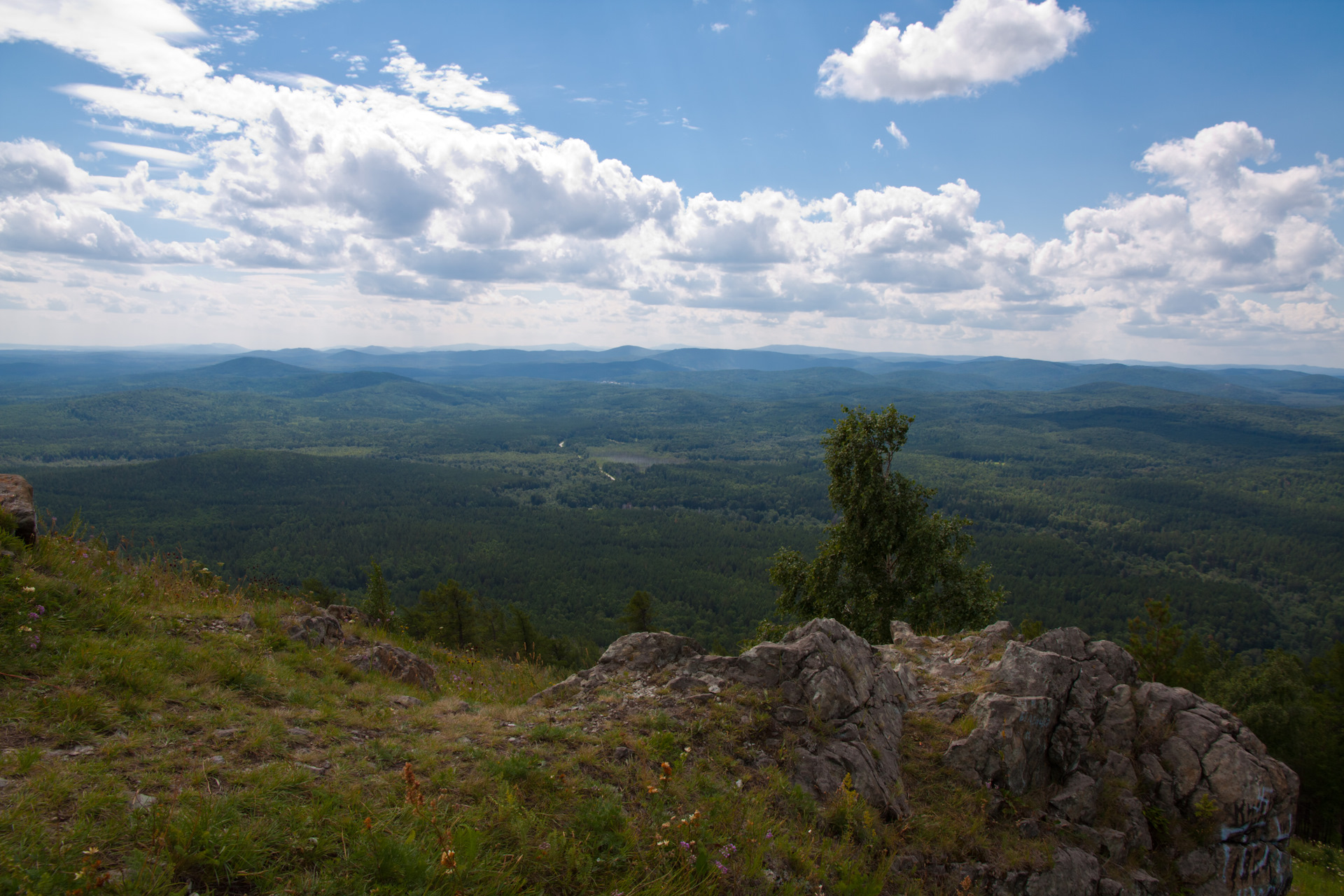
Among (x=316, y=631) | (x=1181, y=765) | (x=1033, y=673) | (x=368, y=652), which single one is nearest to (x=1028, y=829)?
(x=1033, y=673)

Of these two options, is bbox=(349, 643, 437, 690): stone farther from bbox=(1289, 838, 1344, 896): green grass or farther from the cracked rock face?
bbox=(1289, 838, 1344, 896): green grass

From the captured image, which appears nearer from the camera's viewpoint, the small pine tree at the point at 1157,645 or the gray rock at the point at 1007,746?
the gray rock at the point at 1007,746

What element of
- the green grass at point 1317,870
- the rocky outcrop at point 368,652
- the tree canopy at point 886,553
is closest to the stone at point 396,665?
the rocky outcrop at point 368,652

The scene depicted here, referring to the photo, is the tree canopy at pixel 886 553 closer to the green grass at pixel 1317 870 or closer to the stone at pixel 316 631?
the green grass at pixel 1317 870

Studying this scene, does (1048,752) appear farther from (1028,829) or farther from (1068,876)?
(1068,876)

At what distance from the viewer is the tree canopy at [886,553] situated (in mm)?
22109

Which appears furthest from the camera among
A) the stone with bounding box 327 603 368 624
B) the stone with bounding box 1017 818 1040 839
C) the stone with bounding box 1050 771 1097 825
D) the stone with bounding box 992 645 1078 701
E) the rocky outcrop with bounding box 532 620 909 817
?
the stone with bounding box 327 603 368 624

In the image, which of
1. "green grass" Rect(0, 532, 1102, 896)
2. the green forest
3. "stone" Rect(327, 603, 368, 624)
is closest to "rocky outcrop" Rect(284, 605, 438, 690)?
"green grass" Rect(0, 532, 1102, 896)

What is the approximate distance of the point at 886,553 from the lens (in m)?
22.8

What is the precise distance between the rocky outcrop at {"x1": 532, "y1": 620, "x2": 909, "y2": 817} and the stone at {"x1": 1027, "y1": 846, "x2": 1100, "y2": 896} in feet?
6.77

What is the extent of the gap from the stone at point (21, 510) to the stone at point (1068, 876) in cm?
1685

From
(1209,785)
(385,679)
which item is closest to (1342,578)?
(1209,785)

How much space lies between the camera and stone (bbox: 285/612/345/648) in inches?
430

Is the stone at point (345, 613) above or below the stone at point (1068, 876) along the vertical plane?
above
